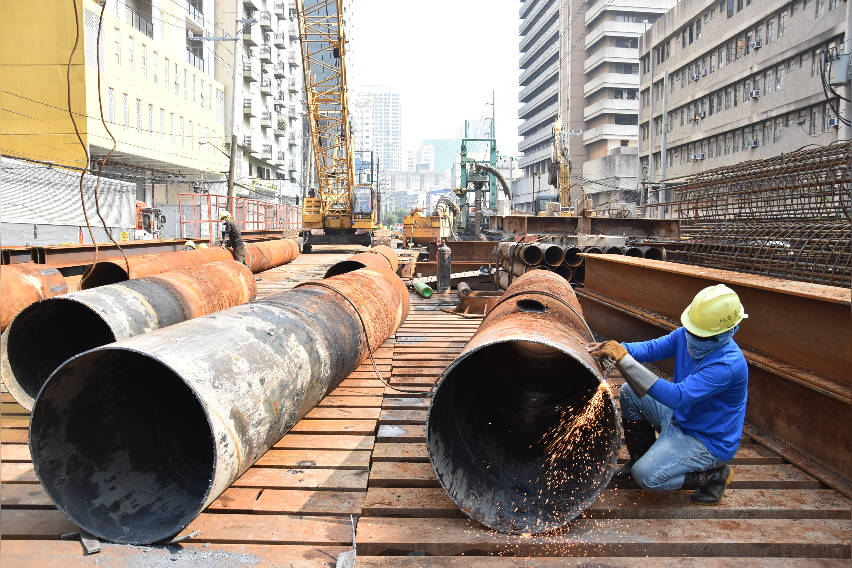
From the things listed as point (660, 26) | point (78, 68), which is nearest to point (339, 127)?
point (78, 68)

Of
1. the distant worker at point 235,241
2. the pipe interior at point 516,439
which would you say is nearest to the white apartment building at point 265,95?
the distant worker at point 235,241

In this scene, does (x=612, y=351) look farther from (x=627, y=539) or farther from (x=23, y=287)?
(x=23, y=287)

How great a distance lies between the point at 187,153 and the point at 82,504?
36.3 metres

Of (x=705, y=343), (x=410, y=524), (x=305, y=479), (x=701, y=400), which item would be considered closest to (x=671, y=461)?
(x=701, y=400)

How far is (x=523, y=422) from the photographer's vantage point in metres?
3.86

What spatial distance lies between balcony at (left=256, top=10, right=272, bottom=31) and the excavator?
30532mm

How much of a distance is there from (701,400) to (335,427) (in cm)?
235

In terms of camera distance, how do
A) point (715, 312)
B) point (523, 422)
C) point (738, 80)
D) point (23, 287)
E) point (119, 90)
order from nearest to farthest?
point (715, 312), point (523, 422), point (23, 287), point (119, 90), point (738, 80)

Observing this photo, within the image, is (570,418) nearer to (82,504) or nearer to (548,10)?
(82,504)

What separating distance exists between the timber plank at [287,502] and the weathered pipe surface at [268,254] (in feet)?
29.5

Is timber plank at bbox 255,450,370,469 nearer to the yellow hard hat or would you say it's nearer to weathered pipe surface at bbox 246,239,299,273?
the yellow hard hat

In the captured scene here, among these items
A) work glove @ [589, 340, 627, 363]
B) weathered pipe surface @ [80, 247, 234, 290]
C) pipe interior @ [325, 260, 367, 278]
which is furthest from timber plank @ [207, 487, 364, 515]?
pipe interior @ [325, 260, 367, 278]

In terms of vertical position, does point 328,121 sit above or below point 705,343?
above

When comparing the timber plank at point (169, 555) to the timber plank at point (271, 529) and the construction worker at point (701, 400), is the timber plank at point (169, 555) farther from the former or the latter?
the construction worker at point (701, 400)
